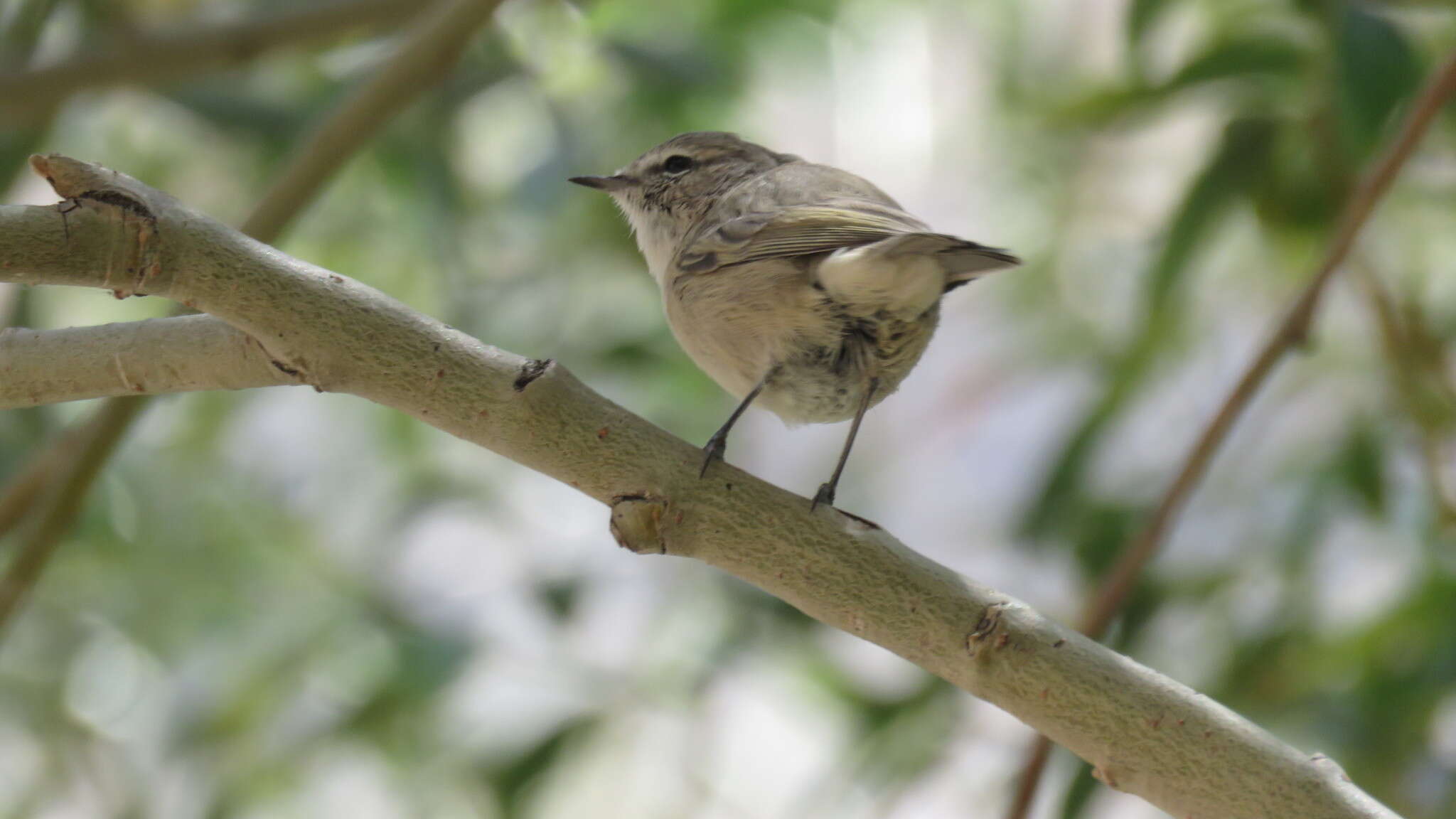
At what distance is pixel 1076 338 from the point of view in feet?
10.3

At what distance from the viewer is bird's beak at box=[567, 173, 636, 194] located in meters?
2.05

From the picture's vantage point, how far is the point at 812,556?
1.17m

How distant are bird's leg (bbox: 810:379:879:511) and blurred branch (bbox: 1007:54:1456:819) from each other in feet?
1.79

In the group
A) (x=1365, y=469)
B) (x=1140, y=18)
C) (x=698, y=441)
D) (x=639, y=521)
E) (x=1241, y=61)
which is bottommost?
(x=639, y=521)

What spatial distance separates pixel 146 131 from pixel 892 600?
A: 9.86 feet

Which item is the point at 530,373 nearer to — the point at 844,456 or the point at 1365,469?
the point at 844,456

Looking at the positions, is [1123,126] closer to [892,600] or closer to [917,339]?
[917,339]

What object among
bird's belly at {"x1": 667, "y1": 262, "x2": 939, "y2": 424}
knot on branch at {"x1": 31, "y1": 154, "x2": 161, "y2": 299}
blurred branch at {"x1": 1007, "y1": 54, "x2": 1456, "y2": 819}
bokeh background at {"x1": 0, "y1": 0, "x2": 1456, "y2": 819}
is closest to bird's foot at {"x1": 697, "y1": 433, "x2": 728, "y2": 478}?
bird's belly at {"x1": 667, "y1": 262, "x2": 939, "y2": 424}

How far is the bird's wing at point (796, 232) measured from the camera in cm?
152

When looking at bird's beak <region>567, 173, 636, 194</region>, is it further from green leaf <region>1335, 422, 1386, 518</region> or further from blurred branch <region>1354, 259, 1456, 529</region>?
green leaf <region>1335, 422, 1386, 518</region>

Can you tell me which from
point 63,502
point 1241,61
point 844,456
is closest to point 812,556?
point 844,456

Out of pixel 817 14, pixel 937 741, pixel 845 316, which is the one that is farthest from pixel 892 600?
pixel 817 14

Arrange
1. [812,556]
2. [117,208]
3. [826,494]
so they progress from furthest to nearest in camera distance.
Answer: [826,494] < [812,556] < [117,208]

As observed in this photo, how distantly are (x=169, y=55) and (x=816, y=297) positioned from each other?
4.88 ft
